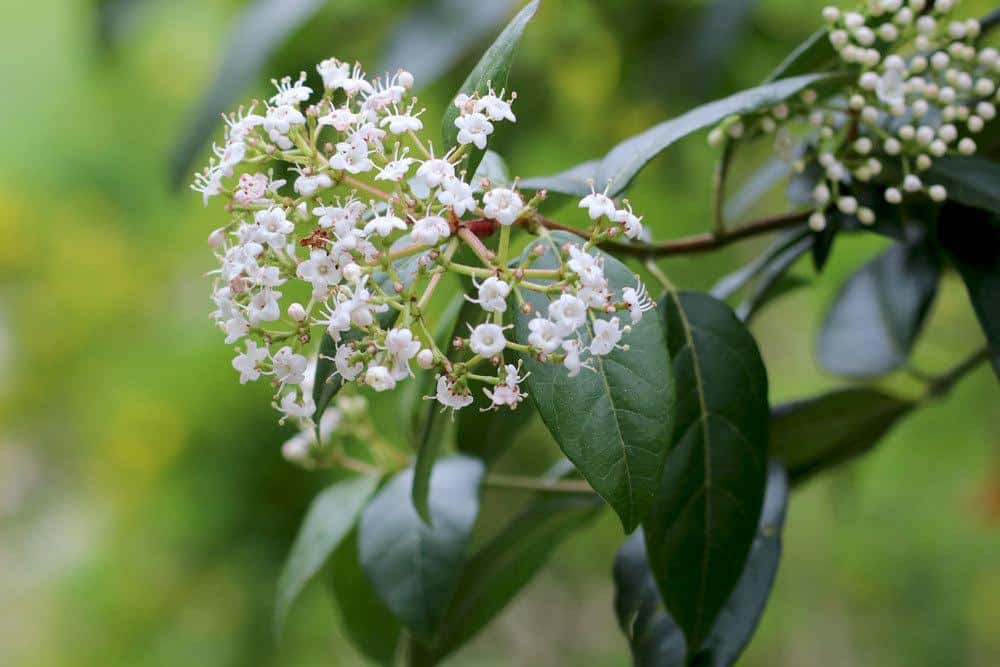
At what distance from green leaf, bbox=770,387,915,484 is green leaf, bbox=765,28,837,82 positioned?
1.18 ft

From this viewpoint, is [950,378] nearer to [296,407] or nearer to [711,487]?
[711,487]

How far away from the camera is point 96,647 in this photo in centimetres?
246

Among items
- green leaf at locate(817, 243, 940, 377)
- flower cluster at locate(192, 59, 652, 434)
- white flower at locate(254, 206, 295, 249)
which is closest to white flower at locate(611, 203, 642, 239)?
flower cluster at locate(192, 59, 652, 434)

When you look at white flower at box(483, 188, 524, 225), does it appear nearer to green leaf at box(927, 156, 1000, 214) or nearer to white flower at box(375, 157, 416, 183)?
white flower at box(375, 157, 416, 183)

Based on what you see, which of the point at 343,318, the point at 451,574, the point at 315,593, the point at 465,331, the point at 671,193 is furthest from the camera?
the point at 315,593

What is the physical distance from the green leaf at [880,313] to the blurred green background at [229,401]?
0.38m

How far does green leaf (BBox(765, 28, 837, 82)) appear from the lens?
0.87 m

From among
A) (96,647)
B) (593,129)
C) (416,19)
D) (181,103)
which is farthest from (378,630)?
(181,103)

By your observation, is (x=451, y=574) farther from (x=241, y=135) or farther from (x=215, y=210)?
(x=215, y=210)

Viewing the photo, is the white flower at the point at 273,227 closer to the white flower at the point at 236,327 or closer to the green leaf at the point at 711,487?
the white flower at the point at 236,327

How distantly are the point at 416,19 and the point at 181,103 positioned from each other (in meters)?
1.29

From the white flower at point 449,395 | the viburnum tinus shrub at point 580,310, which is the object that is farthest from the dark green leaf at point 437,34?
the white flower at point 449,395

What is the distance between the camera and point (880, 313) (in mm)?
1273

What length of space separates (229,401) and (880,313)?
1.57 meters
